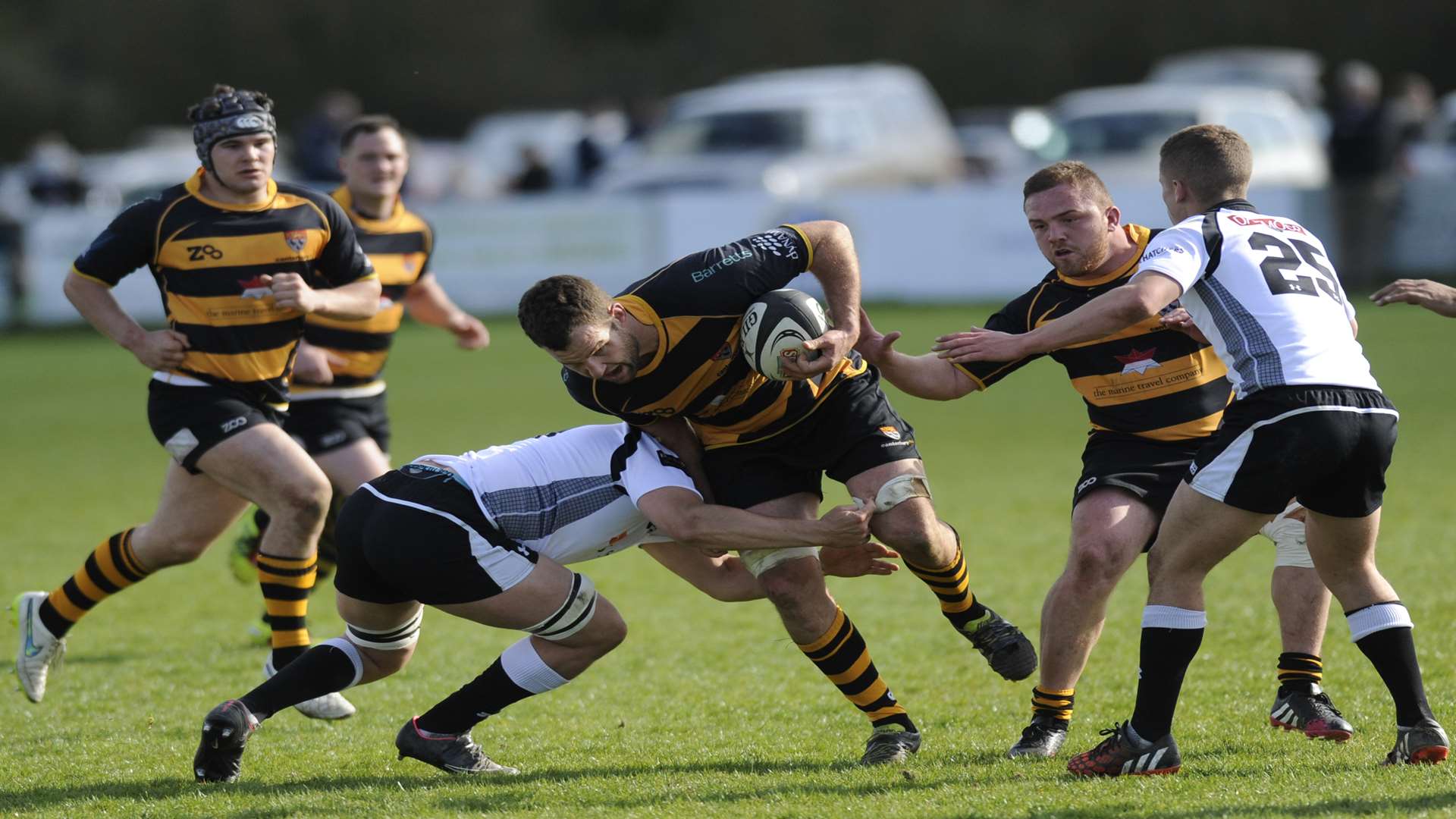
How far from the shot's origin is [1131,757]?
14.6 ft

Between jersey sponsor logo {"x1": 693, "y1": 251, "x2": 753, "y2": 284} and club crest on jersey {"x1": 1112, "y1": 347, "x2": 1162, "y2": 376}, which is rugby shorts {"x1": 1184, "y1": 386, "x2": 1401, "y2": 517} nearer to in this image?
club crest on jersey {"x1": 1112, "y1": 347, "x2": 1162, "y2": 376}

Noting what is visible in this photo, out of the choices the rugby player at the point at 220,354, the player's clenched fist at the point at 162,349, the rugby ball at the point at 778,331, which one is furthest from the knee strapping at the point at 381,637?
the player's clenched fist at the point at 162,349

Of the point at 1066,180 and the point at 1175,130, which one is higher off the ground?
the point at 1175,130

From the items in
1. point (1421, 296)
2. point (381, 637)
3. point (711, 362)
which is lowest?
point (381, 637)

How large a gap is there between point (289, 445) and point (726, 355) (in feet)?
5.77

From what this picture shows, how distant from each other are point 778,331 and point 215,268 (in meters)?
2.27

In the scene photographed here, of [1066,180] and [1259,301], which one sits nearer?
[1259,301]

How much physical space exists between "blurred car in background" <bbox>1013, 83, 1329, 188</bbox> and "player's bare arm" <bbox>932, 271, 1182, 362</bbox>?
15734 millimetres

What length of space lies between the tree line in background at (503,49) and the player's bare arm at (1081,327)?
39921 mm

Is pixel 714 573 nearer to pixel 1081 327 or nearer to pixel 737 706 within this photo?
pixel 737 706

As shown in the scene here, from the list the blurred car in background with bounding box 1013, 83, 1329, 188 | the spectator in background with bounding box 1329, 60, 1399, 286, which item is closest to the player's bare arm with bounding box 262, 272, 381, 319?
the spectator in background with bounding box 1329, 60, 1399, 286

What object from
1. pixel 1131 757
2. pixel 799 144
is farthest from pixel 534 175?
pixel 1131 757

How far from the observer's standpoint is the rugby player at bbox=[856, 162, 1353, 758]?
479 cm

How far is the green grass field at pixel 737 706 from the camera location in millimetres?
4375
